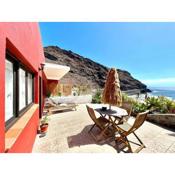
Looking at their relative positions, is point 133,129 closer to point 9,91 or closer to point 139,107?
point 9,91

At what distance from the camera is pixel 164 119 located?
6008 mm

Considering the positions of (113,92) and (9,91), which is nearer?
(9,91)

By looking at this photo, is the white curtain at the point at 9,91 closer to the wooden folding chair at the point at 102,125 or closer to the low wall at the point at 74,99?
the wooden folding chair at the point at 102,125

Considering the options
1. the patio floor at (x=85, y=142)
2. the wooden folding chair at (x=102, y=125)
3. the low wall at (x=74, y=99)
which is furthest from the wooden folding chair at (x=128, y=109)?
the low wall at (x=74, y=99)

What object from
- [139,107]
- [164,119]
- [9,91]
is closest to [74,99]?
[139,107]

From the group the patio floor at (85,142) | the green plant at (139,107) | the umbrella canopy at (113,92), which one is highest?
the umbrella canopy at (113,92)

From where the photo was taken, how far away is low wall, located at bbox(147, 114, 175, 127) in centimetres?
573

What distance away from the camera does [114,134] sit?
182 inches

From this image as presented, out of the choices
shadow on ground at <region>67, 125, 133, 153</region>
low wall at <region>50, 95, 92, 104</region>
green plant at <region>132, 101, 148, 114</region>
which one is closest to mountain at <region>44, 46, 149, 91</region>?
low wall at <region>50, 95, 92, 104</region>

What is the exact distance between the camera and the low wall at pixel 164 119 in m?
5.73

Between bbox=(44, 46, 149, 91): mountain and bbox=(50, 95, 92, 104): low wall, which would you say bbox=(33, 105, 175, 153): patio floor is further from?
bbox=(44, 46, 149, 91): mountain
